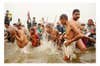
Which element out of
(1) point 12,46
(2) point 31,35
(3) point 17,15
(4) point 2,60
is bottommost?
(4) point 2,60

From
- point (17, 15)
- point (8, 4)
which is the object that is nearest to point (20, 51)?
point (17, 15)

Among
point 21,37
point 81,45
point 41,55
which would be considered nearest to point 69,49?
point 81,45

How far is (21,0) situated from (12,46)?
0.47 metres

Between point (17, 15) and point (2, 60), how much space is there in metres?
0.47

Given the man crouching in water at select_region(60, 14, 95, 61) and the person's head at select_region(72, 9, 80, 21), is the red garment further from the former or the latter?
the person's head at select_region(72, 9, 80, 21)

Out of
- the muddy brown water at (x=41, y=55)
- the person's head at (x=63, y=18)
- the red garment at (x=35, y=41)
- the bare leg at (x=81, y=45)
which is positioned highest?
the person's head at (x=63, y=18)

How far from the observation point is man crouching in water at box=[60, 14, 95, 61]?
5.50 feet

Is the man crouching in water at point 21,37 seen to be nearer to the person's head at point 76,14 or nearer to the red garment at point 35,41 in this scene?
the red garment at point 35,41

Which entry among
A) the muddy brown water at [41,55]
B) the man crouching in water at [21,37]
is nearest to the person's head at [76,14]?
the muddy brown water at [41,55]

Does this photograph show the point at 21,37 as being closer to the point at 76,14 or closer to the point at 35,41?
the point at 35,41

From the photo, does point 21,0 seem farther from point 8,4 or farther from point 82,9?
point 82,9

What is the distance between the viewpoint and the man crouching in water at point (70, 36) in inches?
66.0

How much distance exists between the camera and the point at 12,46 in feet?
5.47
